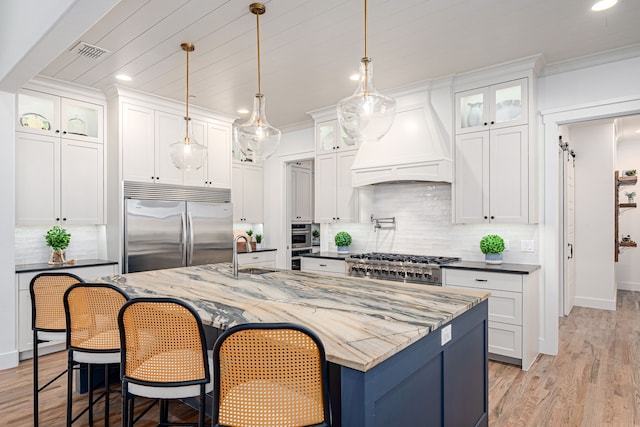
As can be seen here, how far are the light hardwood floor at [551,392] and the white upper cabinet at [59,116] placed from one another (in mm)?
2286

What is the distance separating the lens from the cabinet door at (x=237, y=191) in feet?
18.8

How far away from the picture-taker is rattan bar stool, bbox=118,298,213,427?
159cm

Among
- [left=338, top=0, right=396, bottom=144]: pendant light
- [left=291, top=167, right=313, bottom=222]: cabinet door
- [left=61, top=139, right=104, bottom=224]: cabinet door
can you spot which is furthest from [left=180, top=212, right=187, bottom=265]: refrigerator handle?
[left=338, top=0, right=396, bottom=144]: pendant light

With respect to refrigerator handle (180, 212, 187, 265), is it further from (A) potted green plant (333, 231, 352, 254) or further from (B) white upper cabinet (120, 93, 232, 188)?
(A) potted green plant (333, 231, 352, 254)

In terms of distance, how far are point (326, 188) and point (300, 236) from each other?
65.6 inches

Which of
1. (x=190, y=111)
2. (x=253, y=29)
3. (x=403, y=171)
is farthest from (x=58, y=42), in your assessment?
(x=403, y=171)

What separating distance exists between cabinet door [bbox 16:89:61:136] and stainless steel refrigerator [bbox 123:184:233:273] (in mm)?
1054

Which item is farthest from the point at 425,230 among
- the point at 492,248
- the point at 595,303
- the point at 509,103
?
the point at 595,303

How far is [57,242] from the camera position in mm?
3998

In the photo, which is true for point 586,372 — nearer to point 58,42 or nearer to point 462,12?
point 462,12

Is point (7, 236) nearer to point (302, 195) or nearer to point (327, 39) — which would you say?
point (327, 39)

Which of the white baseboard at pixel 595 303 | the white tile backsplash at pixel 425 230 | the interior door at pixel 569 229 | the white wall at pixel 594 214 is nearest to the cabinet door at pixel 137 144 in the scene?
the white tile backsplash at pixel 425 230

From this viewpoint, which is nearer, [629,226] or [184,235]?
[184,235]

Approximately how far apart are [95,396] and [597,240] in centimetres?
646
